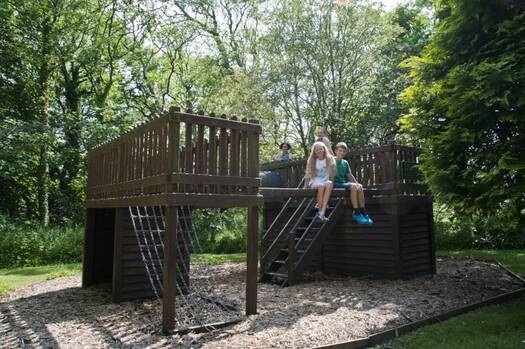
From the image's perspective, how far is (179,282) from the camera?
6.93 meters

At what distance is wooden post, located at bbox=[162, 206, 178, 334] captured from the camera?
15.6 ft

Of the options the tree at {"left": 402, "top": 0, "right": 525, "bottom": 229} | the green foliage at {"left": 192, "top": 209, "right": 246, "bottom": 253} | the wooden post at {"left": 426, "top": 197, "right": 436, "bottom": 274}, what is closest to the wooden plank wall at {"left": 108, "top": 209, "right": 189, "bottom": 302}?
the tree at {"left": 402, "top": 0, "right": 525, "bottom": 229}

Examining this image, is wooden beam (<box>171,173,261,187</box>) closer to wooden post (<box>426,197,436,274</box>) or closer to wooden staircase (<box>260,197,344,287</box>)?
wooden staircase (<box>260,197,344,287</box>)

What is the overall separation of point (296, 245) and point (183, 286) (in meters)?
2.13

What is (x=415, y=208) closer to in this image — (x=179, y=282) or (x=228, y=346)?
(x=179, y=282)

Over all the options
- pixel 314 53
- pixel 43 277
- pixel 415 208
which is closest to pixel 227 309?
pixel 415 208

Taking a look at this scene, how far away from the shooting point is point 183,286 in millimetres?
6918

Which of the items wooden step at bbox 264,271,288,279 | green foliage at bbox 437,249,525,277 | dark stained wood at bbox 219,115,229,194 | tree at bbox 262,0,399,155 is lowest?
green foliage at bbox 437,249,525,277

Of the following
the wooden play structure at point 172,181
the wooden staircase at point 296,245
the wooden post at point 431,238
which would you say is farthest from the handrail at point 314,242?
the wooden play structure at point 172,181

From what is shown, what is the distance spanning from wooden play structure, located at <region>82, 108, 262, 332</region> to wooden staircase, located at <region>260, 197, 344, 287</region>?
1.77 meters

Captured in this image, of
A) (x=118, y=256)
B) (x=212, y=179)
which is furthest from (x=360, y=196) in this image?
(x=118, y=256)

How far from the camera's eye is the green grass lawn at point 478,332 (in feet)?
14.4

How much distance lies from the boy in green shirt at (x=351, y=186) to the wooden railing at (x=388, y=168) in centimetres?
34

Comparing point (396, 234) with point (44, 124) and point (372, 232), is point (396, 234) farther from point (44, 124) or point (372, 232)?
point (44, 124)
